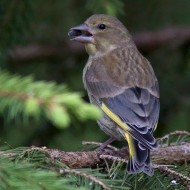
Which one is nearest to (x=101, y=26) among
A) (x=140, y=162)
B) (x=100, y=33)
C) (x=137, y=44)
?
(x=100, y=33)

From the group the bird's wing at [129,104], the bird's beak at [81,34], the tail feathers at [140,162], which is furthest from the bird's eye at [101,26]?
the tail feathers at [140,162]

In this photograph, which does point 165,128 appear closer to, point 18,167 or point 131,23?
point 131,23

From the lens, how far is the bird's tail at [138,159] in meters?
3.19

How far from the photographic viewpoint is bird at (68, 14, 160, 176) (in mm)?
3880

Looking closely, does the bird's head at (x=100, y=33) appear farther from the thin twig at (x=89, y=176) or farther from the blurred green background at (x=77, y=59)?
the thin twig at (x=89, y=176)

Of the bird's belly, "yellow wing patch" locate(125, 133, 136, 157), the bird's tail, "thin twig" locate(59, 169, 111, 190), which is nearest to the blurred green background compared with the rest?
the bird's belly

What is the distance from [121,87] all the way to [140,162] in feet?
4.58

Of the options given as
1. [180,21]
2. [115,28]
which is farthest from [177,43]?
[115,28]

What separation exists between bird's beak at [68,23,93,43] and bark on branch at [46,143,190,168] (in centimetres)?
139

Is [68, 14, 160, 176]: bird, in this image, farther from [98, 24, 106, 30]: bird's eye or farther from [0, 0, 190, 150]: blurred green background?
[0, 0, 190, 150]: blurred green background

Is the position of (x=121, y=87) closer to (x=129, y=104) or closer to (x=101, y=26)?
(x=129, y=104)

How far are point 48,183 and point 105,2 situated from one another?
7.26ft

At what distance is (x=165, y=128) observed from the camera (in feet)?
18.9

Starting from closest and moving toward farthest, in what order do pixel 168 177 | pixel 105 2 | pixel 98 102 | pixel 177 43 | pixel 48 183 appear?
pixel 48 183 < pixel 168 177 < pixel 105 2 < pixel 98 102 < pixel 177 43
